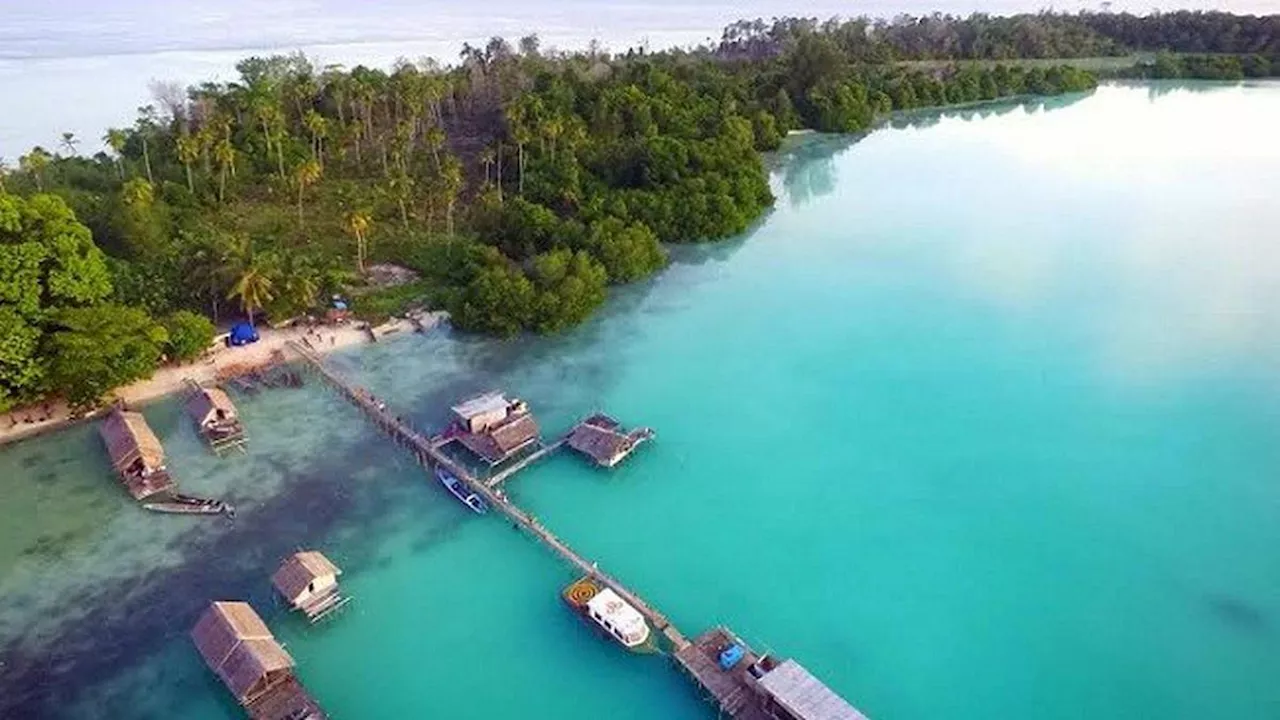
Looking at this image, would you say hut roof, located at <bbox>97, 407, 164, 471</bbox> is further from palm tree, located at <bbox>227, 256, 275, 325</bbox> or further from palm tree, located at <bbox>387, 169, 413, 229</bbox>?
palm tree, located at <bbox>387, 169, 413, 229</bbox>

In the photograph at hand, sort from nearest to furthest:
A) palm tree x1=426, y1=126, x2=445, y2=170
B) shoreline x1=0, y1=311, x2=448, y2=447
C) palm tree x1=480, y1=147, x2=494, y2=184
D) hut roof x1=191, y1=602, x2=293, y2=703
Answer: hut roof x1=191, y1=602, x2=293, y2=703 < shoreline x1=0, y1=311, x2=448, y2=447 < palm tree x1=426, y1=126, x2=445, y2=170 < palm tree x1=480, y1=147, x2=494, y2=184

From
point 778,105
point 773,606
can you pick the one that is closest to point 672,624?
point 773,606

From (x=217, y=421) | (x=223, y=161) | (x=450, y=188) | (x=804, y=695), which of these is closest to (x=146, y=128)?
(x=223, y=161)

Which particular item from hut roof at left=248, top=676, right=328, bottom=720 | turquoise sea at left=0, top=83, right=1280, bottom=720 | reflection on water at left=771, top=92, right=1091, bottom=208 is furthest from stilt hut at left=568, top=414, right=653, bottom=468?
reflection on water at left=771, top=92, right=1091, bottom=208

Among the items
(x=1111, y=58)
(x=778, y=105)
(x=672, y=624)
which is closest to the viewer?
(x=672, y=624)

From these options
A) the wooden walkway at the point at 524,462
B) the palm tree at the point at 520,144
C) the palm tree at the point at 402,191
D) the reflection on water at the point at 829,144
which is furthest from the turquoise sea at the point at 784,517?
the reflection on water at the point at 829,144

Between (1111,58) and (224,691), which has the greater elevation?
(1111,58)

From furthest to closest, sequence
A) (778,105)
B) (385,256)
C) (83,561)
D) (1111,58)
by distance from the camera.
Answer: (1111,58) < (778,105) < (385,256) < (83,561)

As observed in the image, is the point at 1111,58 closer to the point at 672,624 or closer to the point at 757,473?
the point at 757,473
